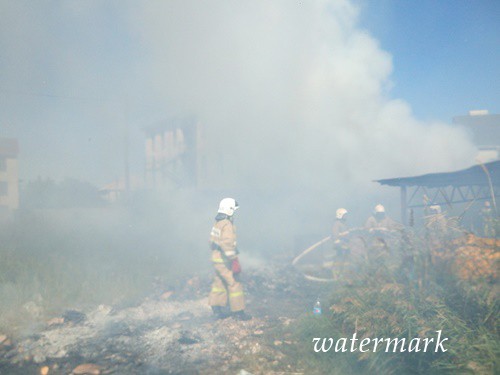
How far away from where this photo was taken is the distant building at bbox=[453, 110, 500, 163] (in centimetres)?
1998

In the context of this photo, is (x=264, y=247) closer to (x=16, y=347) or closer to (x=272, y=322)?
(x=272, y=322)

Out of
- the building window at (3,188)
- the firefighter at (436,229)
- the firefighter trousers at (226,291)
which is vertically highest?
the building window at (3,188)

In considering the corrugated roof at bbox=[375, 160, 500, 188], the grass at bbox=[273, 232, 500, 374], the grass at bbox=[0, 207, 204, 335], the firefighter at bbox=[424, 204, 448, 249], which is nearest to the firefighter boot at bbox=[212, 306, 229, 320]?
the grass at bbox=[273, 232, 500, 374]

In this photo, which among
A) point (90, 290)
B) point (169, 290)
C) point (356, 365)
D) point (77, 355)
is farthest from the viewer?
point (169, 290)

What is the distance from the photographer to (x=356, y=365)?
11.4 ft

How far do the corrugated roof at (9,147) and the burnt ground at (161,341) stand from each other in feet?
91.6

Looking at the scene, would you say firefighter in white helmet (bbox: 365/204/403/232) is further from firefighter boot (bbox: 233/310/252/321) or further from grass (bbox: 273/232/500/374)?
firefighter boot (bbox: 233/310/252/321)

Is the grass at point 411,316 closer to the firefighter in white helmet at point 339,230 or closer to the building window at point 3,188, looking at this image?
the firefighter in white helmet at point 339,230

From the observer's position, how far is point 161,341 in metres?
4.43

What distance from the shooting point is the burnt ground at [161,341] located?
3719 mm

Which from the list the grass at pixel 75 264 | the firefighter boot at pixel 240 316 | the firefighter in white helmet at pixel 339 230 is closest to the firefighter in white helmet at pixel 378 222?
the firefighter in white helmet at pixel 339 230

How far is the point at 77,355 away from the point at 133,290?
3.05 metres

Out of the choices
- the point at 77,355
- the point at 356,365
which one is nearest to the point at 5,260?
the point at 77,355

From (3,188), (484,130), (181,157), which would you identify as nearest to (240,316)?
(181,157)
